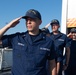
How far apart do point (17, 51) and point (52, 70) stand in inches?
24.5

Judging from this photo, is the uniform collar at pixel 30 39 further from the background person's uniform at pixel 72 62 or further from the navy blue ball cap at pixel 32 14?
the background person's uniform at pixel 72 62

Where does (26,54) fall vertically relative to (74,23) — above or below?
below

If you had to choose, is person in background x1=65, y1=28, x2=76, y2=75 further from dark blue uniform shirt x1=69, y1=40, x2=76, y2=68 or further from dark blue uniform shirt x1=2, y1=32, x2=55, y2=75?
dark blue uniform shirt x1=2, y1=32, x2=55, y2=75

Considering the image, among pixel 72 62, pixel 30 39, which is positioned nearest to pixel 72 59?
pixel 72 62

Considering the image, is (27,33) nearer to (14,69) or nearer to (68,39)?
(14,69)

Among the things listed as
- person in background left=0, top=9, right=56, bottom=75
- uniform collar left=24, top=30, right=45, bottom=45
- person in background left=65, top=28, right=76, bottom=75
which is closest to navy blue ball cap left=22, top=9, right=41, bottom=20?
person in background left=0, top=9, right=56, bottom=75

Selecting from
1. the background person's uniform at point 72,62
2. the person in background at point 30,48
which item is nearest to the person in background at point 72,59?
the background person's uniform at point 72,62

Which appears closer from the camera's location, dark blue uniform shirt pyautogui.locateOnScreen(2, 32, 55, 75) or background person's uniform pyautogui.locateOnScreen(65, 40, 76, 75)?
dark blue uniform shirt pyautogui.locateOnScreen(2, 32, 55, 75)

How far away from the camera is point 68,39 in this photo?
7.07m

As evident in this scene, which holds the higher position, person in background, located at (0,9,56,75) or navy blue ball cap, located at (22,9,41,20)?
navy blue ball cap, located at (22,9,41,20)

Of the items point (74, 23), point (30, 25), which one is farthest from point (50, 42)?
point (74, 23)

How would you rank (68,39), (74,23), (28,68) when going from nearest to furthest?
(28,68) → (68,39) → (74,23)

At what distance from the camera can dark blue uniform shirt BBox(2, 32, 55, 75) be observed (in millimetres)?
4277

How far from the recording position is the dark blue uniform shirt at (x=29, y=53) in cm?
428
